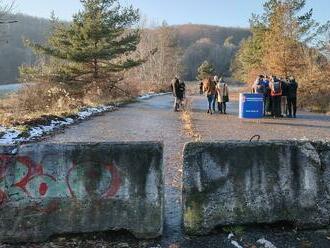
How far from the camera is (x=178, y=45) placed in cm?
8769

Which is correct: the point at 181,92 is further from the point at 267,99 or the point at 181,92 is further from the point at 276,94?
the point at 276,94

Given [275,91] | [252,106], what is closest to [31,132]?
[252,106]

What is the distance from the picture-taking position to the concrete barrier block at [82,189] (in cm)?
581

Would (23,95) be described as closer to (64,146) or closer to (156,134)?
(156,134)

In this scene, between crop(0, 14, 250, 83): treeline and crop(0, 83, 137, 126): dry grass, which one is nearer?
crop(0, 83, 137, 126): dry grass

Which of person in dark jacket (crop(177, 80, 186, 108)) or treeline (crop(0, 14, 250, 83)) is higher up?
treeline (crop(0, 14, 250, 83))

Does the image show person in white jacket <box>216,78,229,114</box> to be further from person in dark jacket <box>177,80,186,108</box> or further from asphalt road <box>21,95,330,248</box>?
person in dark jacket <box>177,80,186,108</box>

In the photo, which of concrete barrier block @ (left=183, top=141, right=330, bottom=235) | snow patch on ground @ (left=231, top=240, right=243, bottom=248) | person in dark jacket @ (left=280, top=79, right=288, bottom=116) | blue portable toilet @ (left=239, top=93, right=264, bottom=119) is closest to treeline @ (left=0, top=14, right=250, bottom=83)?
person in dark jacket @ (left=280, top=79, right=288, bottom=116)

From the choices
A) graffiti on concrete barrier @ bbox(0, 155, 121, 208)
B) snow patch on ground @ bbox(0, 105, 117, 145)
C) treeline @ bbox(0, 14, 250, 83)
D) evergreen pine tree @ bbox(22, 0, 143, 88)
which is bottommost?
snow patch on ground @ bbox(0, 105, 117, 145)

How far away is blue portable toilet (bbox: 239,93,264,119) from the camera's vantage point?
19.5 metres

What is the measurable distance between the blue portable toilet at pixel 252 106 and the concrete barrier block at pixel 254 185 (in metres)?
13.4

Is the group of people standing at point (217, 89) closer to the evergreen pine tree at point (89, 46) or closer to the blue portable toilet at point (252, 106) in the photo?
the blue portable toilet at point (252, 106)

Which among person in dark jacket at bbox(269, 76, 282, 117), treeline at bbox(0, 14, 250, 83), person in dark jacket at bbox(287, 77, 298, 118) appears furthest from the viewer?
treeline at bbox(0, 14, 250, 83)

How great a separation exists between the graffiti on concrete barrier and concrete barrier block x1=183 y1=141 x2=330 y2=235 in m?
0.96
